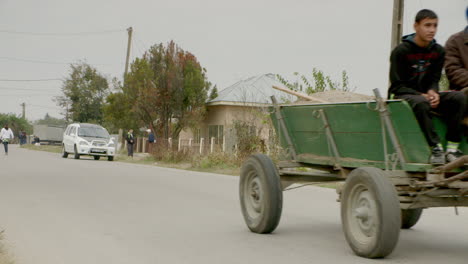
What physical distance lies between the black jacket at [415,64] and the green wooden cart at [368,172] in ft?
1.35

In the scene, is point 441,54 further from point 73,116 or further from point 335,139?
point 73,116

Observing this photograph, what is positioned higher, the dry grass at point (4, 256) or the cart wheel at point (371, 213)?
the cart wheel at point (371, 213)

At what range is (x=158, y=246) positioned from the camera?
6.27m

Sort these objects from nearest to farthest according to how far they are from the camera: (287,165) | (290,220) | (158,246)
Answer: (158,246) → (287,165) → (290,220)

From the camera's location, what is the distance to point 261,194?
6945mm

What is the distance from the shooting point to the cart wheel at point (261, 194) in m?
6.72

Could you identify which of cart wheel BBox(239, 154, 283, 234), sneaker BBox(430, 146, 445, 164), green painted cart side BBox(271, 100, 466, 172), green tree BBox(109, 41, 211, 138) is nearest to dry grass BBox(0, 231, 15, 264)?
cart wheel BBox(239, 154, 283, 234)

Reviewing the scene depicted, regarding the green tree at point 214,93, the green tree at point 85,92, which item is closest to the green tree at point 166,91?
the green tree at point 214,93

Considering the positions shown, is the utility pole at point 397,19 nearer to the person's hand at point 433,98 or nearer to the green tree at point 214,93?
the person's hand at point 433,98

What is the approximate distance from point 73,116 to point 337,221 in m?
58.1

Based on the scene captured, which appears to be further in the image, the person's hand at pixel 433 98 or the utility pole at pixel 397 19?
the utility pole at pixel 397 19

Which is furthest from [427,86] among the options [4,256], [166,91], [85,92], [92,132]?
[85,92]

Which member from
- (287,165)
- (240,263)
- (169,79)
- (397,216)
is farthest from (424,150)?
(169,79)

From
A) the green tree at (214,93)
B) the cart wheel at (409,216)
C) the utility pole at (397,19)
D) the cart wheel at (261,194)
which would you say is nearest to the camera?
the cart wheel at (261,194)
